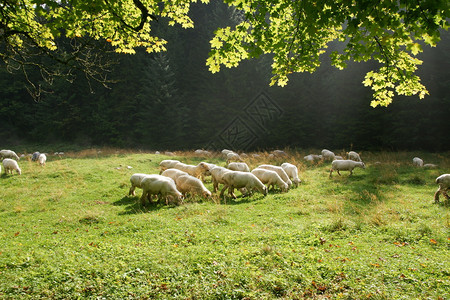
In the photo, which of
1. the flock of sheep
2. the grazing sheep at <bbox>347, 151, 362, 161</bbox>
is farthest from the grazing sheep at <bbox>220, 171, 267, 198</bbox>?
the grazing sheep at <bbox>347, 151, 362, 161</bbox>

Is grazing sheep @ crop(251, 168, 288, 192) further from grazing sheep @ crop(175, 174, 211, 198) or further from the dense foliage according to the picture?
the dense foliage

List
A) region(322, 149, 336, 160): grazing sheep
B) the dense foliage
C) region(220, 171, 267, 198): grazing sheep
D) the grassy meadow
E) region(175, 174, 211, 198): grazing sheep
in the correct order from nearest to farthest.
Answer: the grassy meadow, region(175, 174, 211, 198): grazing sheep, region(220, 171, 267, 198): grazing sheep, region(322, 149, 336, 160): grazing sheep, the dense foliage

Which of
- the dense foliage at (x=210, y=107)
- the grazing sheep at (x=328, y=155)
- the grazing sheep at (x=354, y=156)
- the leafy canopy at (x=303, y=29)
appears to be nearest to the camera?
the leafy canopy at (x=303, y=29)

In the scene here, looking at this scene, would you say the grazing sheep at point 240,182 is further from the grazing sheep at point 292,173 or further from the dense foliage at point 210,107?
the dense foliage at point 210,107

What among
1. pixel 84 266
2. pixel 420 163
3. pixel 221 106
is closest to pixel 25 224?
pixel 84 266

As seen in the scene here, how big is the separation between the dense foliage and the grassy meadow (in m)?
22.8

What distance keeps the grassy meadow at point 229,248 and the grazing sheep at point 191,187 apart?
0.44 m

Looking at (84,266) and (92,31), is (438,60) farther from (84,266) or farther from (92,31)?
(84,266)

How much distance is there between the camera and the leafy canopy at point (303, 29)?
4.02 meters

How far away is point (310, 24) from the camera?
455cm

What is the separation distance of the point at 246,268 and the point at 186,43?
44.3 m

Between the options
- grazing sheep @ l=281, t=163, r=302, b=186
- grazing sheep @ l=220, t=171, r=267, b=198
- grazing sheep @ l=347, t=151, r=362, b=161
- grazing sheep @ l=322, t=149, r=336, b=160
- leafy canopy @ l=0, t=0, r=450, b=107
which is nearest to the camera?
leafy canopy @ l=0, t=0, r=450, b=107

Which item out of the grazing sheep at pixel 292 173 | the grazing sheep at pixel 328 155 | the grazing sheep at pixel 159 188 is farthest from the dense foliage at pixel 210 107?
the grazing sheep at pixel 159 188

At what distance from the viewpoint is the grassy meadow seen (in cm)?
450
